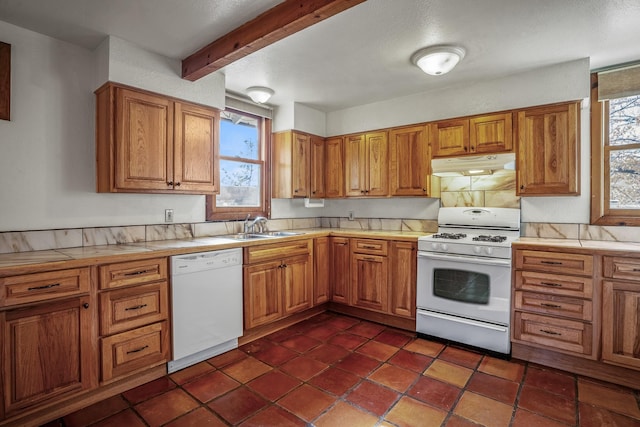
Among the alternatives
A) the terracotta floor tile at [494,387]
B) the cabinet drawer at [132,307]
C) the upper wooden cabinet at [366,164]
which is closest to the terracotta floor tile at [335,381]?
the terracotta floor tile at [494,387]

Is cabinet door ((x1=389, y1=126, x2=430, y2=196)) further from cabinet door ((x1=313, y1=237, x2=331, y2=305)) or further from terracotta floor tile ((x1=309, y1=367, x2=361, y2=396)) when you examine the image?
terracotta floor tile ((x1=309, y1=367, x2=361, y2=396))

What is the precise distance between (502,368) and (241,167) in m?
3.04

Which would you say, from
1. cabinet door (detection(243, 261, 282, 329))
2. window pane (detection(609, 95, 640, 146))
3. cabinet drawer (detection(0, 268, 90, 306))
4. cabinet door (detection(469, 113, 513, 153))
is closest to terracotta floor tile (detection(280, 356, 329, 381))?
cabinet door (detection(243, 261, 282, 329))

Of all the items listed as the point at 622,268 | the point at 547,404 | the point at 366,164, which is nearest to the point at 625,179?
the point at 622,268

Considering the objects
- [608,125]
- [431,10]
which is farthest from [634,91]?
[431,10]

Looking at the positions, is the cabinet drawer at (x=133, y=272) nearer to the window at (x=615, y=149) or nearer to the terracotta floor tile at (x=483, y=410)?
the terracotta floor tile at (x=483, y=410)

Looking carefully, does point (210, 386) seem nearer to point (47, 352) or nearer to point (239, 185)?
point (47, 352)

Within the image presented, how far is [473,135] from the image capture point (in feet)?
10.4

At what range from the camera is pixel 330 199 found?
14.8 feet

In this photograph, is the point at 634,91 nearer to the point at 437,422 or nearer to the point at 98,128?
the point at 437,422

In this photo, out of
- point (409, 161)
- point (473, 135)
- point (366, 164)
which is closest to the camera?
point (473, 135)

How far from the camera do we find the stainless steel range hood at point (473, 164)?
2.91 m

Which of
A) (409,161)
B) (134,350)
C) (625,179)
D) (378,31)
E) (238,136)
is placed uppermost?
(378,31)

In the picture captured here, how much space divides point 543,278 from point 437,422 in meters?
1.42
